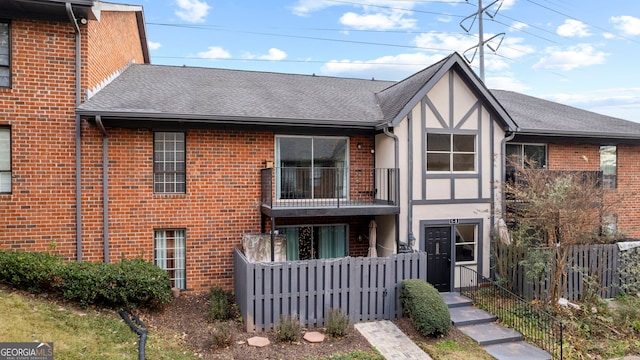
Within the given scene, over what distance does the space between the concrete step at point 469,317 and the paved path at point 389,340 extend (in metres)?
1.55

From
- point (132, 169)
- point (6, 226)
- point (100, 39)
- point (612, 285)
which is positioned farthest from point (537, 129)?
point (6, 226)

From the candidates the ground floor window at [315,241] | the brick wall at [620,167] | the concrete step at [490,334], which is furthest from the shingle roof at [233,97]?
the brick wall at [620,167]

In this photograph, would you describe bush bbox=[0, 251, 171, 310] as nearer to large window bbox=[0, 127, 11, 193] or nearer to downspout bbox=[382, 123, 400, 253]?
large window bbox=[0, 127, 11, 193]

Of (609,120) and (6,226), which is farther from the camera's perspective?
(609,120)

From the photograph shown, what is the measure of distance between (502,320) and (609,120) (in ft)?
36.8

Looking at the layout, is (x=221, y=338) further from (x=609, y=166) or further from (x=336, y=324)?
(x=609, y=166)

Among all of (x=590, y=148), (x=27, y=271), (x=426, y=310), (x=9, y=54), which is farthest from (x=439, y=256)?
(x=9, y=54)

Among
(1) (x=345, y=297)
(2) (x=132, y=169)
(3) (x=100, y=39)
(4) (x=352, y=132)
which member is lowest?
(1) (x=345, y=297)

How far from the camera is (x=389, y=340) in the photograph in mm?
7645

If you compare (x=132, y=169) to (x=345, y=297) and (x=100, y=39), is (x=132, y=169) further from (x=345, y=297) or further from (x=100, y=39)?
(x=345, y=297)

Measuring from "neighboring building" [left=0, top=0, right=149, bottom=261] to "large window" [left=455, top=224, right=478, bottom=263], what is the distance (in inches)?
387

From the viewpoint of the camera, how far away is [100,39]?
10.1m

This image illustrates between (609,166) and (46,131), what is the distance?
718 inches

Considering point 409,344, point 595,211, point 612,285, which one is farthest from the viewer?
point 612,285
